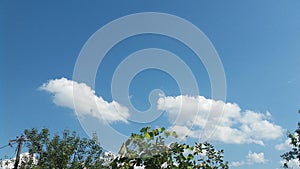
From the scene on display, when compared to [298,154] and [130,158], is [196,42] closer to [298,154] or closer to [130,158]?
[130,158]

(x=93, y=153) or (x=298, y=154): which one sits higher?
(x=93, y=153)

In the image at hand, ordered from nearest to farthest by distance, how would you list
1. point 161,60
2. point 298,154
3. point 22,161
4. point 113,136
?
1. point 113,136
2. point 161,60
3. point 298,154
4. point 22,161

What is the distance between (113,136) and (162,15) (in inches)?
91.2

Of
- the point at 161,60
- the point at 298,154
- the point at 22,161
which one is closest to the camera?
the point at 161,60

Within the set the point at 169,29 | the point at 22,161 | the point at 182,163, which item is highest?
the point at 22,161

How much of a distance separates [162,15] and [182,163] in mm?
2472

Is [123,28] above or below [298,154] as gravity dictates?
below

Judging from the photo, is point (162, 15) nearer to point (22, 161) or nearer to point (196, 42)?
point (196, 42)

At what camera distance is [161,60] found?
566 cm

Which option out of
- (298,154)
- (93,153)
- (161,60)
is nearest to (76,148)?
(93,153)

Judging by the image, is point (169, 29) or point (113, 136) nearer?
point (113, 136)

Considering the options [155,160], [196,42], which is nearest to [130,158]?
[155,160]

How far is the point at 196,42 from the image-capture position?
17.4ft

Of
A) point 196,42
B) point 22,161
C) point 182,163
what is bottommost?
point 182,163
